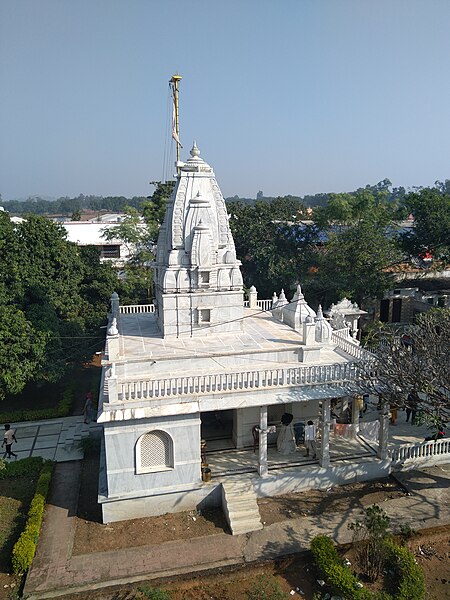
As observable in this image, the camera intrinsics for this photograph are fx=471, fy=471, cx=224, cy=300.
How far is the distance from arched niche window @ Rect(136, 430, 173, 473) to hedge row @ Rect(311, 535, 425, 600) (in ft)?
16.7

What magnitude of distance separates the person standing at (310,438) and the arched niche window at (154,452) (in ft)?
16.1

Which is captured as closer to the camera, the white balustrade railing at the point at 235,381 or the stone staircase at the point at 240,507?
the stone staircase at the point at 240,507

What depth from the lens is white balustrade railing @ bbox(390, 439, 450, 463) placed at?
17000 mm

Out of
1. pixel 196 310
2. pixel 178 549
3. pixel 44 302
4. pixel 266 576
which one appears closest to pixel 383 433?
pixel 266 576

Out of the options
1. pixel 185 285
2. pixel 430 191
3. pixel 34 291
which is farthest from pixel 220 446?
pixel 430 191

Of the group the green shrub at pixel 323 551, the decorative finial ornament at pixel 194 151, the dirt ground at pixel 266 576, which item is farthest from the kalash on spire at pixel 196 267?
the dirt ground at pixel 266 576

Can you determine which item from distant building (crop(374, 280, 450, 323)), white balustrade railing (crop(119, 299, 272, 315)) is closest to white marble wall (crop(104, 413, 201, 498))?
white balustrade railing (crop(119, 299, 272, 315))

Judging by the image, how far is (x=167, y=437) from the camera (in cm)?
1503

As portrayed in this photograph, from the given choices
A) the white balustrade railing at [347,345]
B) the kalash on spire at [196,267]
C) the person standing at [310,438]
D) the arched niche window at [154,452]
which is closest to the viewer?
the arched niche window at [154,452]

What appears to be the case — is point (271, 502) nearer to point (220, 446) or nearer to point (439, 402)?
point (220, 446)

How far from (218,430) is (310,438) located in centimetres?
388

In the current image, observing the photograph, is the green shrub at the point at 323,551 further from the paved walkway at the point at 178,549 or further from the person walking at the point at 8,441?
the person walking at the point at 8,441

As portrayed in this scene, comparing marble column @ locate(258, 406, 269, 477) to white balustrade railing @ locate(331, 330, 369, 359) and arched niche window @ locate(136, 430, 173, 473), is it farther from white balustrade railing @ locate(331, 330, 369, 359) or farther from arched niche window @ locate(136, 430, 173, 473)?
white balustrade railing @ locate(331, 330, 369, 359)

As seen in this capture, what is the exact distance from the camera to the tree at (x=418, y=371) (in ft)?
47.3
